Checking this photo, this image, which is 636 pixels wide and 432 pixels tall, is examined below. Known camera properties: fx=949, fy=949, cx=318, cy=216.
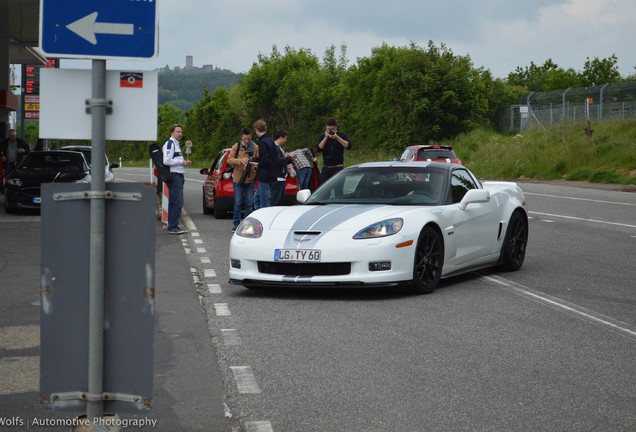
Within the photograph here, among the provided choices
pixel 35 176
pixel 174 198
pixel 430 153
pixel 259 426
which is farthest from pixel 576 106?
pixel 259 426

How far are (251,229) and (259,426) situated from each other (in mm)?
4702

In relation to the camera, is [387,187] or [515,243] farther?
[515,243]

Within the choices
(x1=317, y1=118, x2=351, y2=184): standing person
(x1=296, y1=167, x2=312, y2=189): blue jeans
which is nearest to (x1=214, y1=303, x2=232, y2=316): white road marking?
(x1=317, y1=118, x2=351, y2=184): standing person

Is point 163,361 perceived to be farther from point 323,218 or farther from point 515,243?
point 515,243

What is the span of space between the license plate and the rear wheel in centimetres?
304

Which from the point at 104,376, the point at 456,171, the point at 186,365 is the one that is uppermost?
the point at 456,171

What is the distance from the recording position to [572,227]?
1698 centimetres

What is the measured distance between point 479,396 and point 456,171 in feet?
18.3

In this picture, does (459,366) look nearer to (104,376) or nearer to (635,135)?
(104,376)

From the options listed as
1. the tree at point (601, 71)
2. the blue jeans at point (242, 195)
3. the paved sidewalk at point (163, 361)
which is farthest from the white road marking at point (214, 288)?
the tree at point (601, 71)

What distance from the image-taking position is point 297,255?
346 inches

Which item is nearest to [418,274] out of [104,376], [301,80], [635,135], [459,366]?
[459,366]

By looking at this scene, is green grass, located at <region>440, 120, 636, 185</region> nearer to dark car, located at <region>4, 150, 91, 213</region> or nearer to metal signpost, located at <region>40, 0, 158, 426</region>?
dark car, located at <region>4, 150, 91, 213</region>

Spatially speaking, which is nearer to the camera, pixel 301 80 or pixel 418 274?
pixel 418 274
